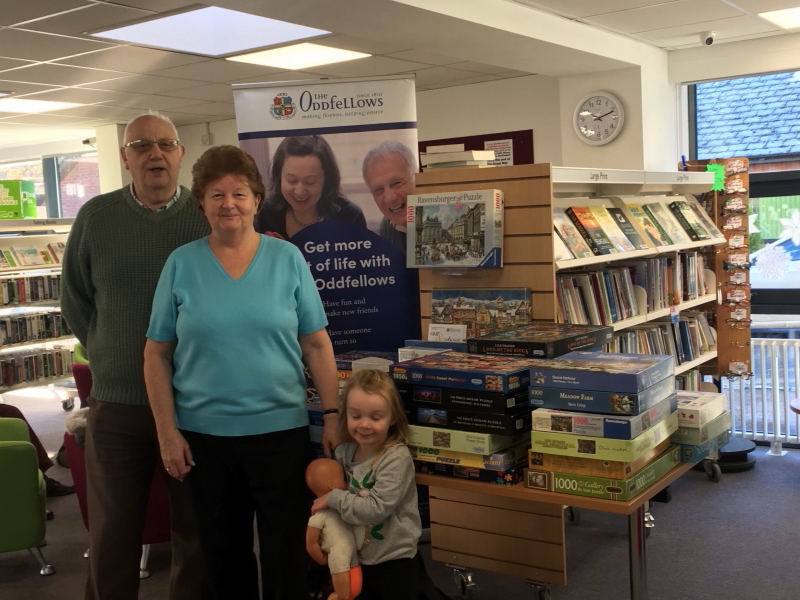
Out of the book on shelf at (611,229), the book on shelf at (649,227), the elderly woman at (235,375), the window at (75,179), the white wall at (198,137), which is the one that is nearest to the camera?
the elderly woman at (235,375)

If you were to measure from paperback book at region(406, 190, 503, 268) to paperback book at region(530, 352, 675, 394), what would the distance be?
2.76 feet

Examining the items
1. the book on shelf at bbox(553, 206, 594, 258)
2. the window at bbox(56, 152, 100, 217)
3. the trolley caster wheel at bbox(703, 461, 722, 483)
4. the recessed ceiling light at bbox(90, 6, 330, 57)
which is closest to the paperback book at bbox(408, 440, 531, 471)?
the book on shelf at bbox(553, 206, 594, 258)

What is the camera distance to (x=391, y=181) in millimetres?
3627

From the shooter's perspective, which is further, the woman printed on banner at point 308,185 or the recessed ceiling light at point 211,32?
the recessed ceiling light at point 211,32

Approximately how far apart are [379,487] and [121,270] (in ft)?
3.49

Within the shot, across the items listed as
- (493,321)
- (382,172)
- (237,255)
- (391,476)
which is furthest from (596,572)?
(237,255)

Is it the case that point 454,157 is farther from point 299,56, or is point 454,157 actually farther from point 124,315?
point 299,56

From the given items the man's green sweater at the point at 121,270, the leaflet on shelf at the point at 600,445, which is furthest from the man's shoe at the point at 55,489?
the leaflet on shelf at the point at 600,445

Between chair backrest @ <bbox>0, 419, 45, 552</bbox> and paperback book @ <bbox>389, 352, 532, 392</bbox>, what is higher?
paperback book @ <bbox>389, 352, 532, 392</bbox>

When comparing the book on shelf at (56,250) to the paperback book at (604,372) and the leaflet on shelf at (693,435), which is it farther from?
the leaflet on shelf at (693,435)

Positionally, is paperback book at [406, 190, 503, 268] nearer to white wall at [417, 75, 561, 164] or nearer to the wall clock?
the wall clock

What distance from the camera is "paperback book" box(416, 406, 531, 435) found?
2.33m

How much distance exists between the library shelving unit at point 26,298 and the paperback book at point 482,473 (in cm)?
647

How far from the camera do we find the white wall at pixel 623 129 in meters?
6.09
